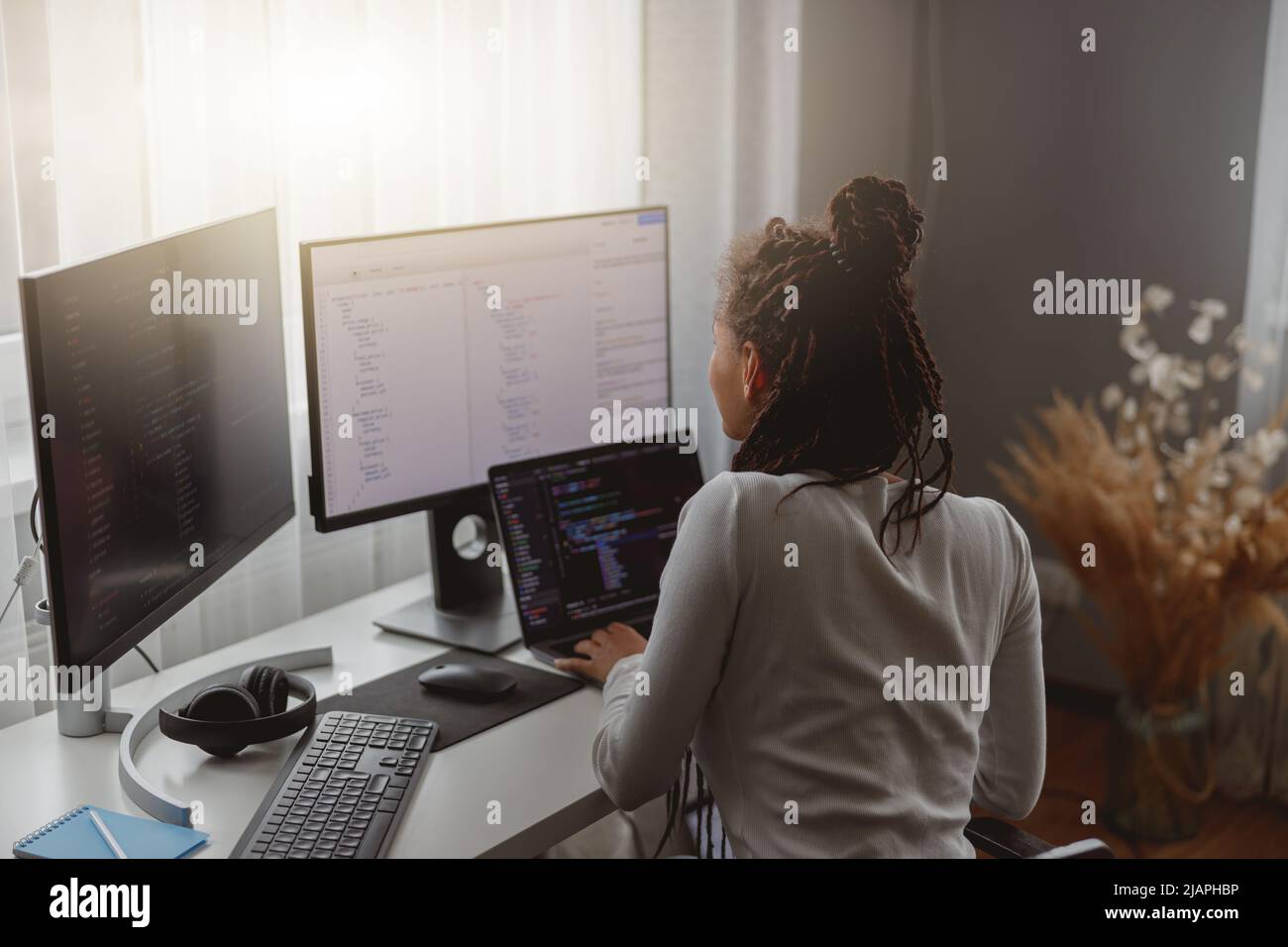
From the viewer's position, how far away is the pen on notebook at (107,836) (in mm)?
1213

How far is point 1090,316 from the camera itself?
9.28ft

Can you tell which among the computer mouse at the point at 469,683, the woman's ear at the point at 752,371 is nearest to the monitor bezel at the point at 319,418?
the computer mouse at the point at 469,683

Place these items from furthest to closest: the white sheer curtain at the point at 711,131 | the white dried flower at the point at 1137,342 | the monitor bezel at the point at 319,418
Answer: the white sheer curtain at the point at 711,131
the white dried flower at the point at 1137,342
the monitor bezel at the point at 319,418

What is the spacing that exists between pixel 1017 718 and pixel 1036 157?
176 centimetres

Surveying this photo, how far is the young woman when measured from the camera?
117cm

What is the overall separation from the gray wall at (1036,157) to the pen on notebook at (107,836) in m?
1.81

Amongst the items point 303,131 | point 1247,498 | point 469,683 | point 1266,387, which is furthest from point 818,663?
point 1266,387

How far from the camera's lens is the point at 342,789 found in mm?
1307

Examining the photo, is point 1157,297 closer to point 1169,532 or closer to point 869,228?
point 1169,532

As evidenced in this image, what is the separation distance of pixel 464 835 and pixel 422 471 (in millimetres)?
636

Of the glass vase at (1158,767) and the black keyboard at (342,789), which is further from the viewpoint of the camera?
the glass vase at (1158,767)

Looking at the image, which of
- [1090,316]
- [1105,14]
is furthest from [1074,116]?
[1090,316]

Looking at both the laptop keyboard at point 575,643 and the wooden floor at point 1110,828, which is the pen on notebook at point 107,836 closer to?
the laptop keyboard at point 575,643
